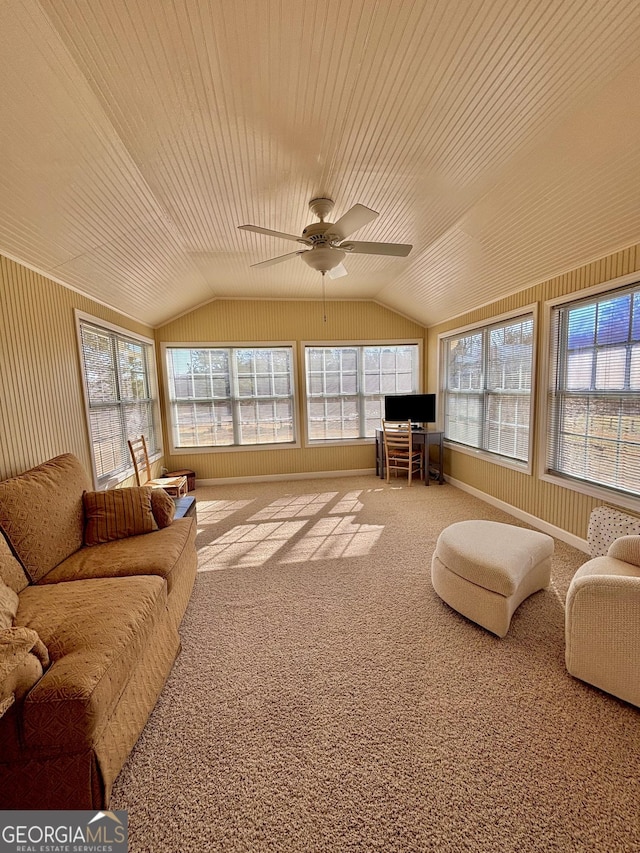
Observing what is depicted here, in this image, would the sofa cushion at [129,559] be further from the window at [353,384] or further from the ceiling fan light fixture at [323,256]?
the window at [353,384]

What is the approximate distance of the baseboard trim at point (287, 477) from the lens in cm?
552

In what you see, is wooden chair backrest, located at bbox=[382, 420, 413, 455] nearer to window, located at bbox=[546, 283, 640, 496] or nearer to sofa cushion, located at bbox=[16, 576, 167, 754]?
window, located at bbox=[546, 283, 640, 496]

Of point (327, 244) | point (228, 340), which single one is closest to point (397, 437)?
point (228, 340)

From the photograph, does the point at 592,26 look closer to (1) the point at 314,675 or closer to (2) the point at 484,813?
(2) the point at 484,813

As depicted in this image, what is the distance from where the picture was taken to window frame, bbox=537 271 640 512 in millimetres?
2650

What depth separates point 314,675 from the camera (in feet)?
6.02

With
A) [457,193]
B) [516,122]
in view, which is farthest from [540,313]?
[516,122]

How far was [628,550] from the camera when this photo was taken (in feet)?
6.44

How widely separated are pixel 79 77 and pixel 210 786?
10.1 ft

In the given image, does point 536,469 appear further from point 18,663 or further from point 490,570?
point 18,663

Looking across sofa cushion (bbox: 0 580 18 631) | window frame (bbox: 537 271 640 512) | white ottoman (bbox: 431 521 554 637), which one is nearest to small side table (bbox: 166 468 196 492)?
sofa cushion (bbox: 0 580 18 631)

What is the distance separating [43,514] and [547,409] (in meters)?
4.12

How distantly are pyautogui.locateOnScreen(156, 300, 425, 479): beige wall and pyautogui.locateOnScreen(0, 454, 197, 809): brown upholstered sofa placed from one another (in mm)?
2938

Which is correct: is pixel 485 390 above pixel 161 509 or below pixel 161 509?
above
